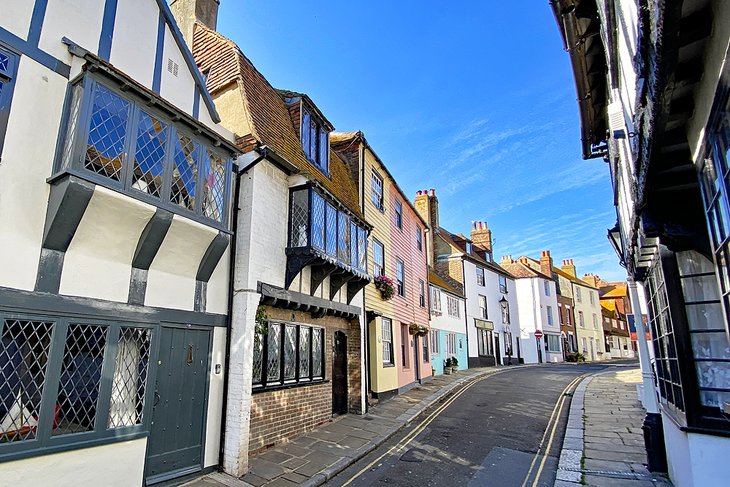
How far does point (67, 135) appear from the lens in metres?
5.95

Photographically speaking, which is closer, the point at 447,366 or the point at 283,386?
the point at 283,386

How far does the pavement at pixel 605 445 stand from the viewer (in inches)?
286

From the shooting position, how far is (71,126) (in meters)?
5.94

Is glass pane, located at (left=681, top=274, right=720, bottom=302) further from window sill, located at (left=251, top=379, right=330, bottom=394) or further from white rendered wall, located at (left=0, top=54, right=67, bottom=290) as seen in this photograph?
white rendered wall, located at (left=0, top=54, right=67, bottom=290)

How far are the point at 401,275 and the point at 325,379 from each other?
28.6ft

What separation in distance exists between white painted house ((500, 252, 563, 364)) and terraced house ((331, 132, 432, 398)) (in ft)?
67.6

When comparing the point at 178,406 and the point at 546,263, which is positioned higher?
the point at 546,263

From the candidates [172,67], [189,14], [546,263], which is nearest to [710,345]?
[172,67]

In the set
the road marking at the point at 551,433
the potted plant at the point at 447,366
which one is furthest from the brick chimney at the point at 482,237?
the road marking at the point at 551,433

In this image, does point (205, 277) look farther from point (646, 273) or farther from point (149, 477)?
point (646, 273)

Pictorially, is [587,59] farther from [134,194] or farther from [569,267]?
[569,267]

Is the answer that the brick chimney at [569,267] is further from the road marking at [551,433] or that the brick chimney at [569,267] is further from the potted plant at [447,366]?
the road marking at [551,433]

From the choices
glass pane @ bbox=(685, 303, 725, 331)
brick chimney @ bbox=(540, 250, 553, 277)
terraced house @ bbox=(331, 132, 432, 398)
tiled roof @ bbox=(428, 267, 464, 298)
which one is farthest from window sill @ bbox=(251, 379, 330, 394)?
brick chimney @ bbox=(540, 250, 553, 277)

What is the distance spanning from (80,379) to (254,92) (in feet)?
25.8
